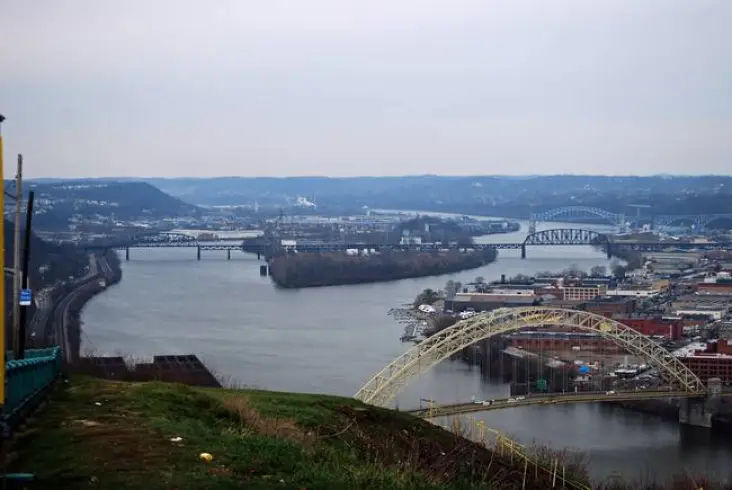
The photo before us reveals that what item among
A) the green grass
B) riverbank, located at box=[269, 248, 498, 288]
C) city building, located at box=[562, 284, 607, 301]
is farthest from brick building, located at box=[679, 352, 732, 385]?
riverbank, located at box=[269, 248, 498, 288]

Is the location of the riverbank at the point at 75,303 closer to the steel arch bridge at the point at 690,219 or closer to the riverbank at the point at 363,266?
the riverbank at the point at 363,266

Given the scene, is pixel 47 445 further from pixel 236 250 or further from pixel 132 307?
pixel 236 250

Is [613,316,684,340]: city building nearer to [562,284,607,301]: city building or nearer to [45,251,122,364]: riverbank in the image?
[562,284,607,301]: city building

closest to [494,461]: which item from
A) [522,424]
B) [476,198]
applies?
[522,424]

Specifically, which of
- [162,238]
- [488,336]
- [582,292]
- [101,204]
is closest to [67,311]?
[488,336]

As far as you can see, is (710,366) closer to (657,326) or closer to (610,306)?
(657,326)

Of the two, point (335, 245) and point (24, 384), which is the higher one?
point (24, 384)
